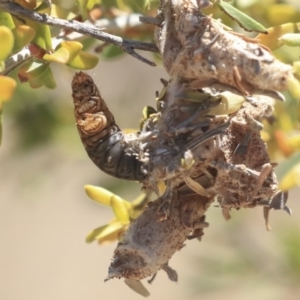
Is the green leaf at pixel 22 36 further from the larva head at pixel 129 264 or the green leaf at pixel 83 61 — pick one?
the larva head at pixel 129 264

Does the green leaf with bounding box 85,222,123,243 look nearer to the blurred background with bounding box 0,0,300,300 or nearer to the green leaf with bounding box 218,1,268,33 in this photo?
the blurred background with bounding box 0,0,300,300

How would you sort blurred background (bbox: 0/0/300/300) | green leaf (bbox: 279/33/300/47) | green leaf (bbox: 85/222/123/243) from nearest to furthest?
green leaf (bbox: 279/33/300/47) → green leaf (bbox: 85/222/123/243) → blurred background (bbox: 0/0/300/300)

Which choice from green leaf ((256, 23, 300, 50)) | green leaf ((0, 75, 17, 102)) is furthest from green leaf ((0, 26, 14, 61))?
green leaf ((256, 23, 300, 50))

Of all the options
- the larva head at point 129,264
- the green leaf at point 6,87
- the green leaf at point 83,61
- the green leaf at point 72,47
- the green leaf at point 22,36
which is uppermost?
the green leaf at point 6,87

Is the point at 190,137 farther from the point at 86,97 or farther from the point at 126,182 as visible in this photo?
the point at 126,182

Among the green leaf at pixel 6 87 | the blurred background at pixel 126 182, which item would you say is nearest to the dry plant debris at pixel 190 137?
the green leaf at pixel 6 87

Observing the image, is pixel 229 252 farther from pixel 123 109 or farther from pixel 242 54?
pixel 242 54

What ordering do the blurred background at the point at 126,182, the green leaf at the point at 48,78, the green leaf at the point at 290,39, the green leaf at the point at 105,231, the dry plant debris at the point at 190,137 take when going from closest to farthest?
the dry plant debris at the point at 190,137 < the green leaf at the point at 290,39 < the green leaf at the point at 48,78 < the green leaf at the point at 105,231 < the blurred background at the point at 126,182

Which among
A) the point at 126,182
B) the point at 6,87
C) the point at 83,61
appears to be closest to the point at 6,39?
the point at 6,87
